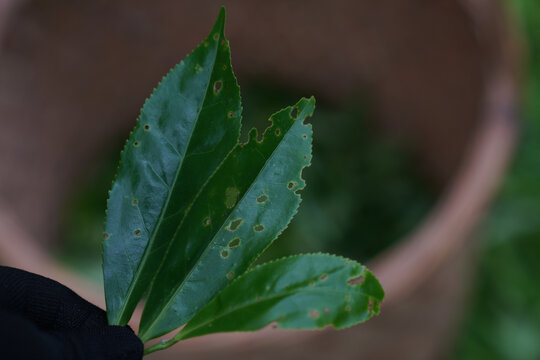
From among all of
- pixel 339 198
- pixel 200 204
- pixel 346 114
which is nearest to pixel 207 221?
pixel 200 204

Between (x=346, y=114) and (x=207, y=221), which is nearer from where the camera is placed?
(x=207, y=221)

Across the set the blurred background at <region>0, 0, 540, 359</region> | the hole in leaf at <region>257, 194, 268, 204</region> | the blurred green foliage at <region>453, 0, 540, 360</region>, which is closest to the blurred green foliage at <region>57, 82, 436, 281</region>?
the blurred background at <region>0, 0, 540, 359</region>

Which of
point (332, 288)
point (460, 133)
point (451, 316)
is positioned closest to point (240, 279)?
point (332, 288)

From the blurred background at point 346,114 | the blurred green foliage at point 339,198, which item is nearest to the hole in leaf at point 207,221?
the blurred background at point 346,114

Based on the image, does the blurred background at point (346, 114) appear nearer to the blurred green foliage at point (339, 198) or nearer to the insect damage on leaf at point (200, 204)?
the blurred green foliage at point (339, 198)

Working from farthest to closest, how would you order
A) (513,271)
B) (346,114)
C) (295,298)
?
1. (346,114)
2. (513,271)
3. (295,298)

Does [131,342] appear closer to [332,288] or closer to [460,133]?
[332,288]

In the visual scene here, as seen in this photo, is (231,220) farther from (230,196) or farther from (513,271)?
(513,271)
